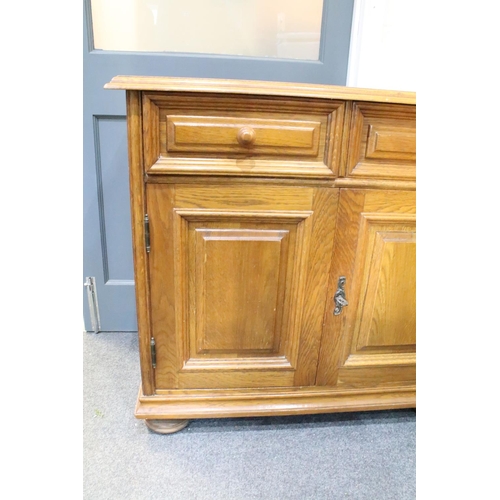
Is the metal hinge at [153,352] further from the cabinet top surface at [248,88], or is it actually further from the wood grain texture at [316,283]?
the cabinet top surface at [248,88]

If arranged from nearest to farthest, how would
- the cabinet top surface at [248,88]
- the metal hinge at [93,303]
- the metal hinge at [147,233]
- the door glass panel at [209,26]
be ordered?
1. the cabinet top surface at [248,88]
2. the metal hinge at [147,233]
3. the door glass panel at [209,26]
4. the metal hinge at [93,303]

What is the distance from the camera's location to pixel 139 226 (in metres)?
0.84

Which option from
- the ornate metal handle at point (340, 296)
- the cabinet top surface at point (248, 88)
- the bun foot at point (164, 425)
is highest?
the cabinet top surface at point (248, 88)

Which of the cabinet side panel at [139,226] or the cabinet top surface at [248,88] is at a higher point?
the cabinet top surface at [248,88]

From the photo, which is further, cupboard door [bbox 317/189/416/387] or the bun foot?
the bun foot

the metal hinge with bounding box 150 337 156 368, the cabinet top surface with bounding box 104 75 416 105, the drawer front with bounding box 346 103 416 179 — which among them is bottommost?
the metal hinge with bounding box 150 337 156 368

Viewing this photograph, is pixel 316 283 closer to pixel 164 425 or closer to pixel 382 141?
pixel 382 141

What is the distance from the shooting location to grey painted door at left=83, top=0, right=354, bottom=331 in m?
1.18

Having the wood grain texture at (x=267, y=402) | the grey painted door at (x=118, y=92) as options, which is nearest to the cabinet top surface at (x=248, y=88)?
the grey painted door at (x=118, y=92)

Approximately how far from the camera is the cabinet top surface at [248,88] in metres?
0.73

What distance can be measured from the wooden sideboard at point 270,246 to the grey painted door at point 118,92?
50 cm

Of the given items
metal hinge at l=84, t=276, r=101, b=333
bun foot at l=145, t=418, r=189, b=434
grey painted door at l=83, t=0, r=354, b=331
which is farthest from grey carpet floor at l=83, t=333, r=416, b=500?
grey painted door at l=83, t=0, r=354, b=331

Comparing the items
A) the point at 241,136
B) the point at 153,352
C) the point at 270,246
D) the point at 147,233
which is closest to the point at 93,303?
the point at 153,352

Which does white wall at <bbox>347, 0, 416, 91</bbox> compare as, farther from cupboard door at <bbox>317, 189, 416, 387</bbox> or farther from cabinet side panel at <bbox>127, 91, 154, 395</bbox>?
cabinet side panel at <bbox>127, 91, 154, 395</bbox>
